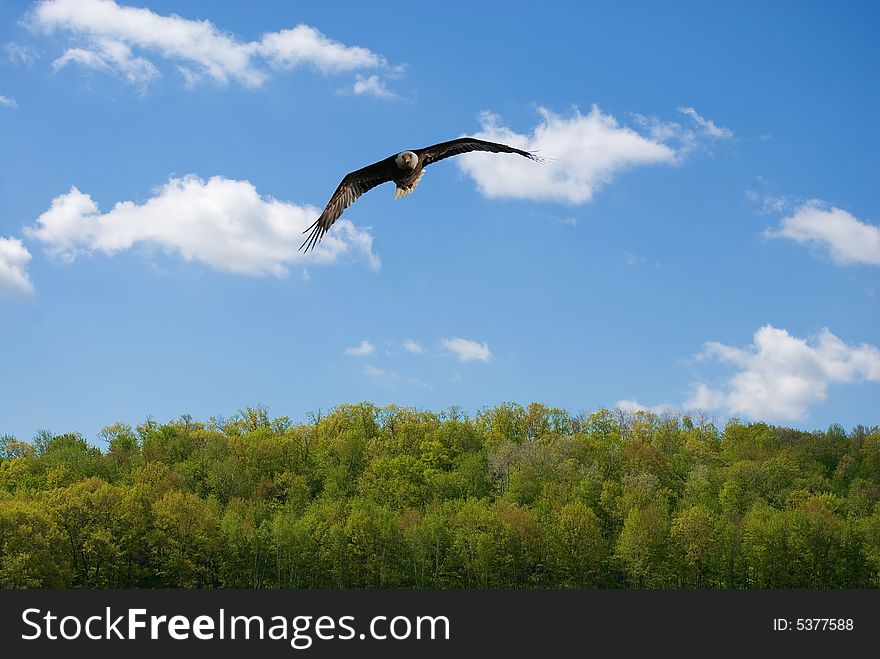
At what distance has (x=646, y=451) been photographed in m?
107

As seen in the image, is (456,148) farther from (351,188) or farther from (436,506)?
(436,506)

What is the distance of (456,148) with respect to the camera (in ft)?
70.6

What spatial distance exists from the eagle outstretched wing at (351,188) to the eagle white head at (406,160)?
28 centimetres

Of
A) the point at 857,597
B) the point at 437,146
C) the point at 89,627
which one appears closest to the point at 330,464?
the point at 857,597

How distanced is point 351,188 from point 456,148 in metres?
2.30

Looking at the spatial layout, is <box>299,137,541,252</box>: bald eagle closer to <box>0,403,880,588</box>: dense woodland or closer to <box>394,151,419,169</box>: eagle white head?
<box>394,151,419,169</box>: eagle white head

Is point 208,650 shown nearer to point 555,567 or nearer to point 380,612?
point 380,612

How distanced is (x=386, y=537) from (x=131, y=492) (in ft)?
63.8

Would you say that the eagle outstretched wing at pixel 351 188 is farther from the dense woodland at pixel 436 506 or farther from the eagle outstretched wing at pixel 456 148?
the dense woodland at pixel 436 506

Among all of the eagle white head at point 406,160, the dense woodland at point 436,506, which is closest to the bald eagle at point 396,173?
the eagle white head at point 406,160

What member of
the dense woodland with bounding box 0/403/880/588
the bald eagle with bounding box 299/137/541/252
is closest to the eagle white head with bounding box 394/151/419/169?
the bald eagle with bounding box 299/137/541/252

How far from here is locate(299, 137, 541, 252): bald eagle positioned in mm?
21156

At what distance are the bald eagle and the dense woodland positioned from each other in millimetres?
58600

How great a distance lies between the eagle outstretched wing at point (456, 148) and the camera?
21047 millimetres
